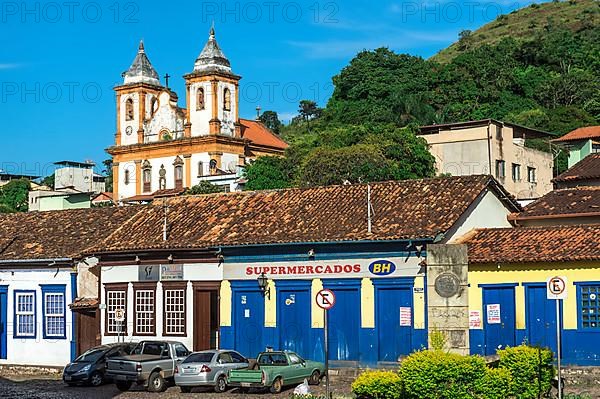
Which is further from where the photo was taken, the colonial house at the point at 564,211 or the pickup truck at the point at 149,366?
the colonial house at the point at 564,211

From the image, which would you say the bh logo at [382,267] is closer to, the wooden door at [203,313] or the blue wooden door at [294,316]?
the blue wooden door at [294,316]

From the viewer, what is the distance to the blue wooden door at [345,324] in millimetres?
28812

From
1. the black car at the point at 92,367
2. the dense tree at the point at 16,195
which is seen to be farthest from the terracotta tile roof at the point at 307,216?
the dense tree at the point at 16,195

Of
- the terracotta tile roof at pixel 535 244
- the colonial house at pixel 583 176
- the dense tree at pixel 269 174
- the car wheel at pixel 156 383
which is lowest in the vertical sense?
the car wheel at pixel 156 383

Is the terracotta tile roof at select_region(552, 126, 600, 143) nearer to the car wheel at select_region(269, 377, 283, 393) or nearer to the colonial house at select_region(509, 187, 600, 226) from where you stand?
the colonial house at select_region(509, 187, 600, 226)

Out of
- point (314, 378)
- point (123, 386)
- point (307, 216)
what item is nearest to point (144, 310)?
point (123, 386)

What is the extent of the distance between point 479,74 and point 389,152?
1304 inches

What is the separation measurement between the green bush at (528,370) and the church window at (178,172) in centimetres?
6505

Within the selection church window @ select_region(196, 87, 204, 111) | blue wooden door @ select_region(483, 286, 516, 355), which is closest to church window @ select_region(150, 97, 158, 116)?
church window @ select_region(196, 87, 204, 111)

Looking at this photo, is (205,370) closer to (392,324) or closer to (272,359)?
(272,359)

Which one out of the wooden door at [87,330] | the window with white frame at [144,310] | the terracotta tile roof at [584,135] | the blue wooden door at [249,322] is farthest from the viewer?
the terracotta tile roof at [584,135]

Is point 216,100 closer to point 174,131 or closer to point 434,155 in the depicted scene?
point 174,131

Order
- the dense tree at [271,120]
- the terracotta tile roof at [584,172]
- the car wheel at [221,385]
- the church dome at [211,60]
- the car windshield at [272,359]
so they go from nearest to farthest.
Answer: the car windshield at [272,359], the car wheel at [221,385], the terracotta tile roof at [584,172], the church dome at [211,60], the dense tree at [271,120]

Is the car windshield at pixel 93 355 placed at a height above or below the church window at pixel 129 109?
below
